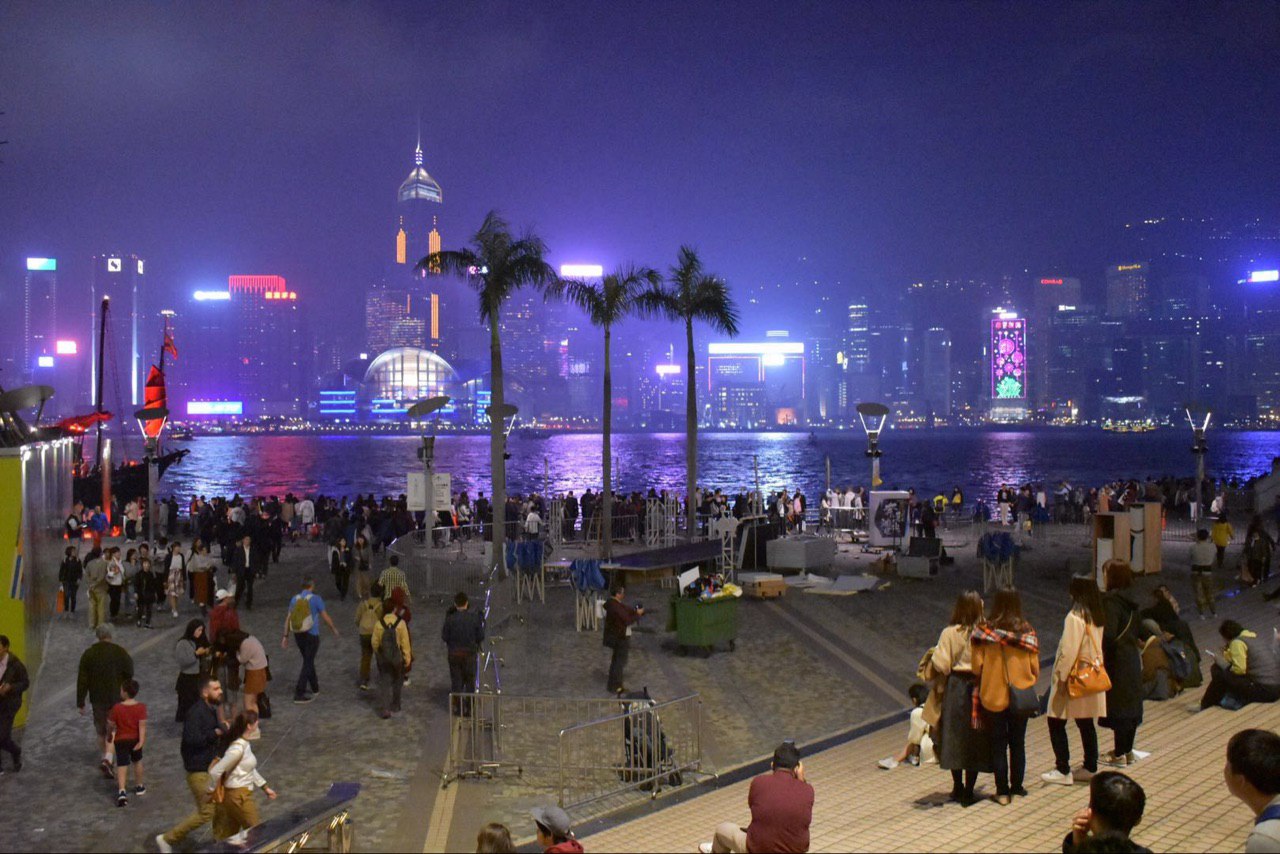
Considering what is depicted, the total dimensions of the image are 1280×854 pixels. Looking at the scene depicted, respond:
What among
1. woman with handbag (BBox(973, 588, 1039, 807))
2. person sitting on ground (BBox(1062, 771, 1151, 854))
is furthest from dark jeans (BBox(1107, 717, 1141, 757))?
person sitting on ground (BBox(1062, 771, 1151, 854))

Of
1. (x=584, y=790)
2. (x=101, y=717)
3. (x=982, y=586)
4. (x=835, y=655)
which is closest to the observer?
(x=584, y=790)

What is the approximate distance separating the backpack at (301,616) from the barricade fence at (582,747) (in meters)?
3.18

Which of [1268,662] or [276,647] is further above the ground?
[1268,662]

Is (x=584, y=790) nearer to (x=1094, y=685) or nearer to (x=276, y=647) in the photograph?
(x=1094, y=685)

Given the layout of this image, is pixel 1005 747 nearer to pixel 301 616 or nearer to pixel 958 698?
pixel 958 698

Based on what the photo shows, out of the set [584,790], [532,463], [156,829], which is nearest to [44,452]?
[156,829]

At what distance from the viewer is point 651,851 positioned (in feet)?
23.8

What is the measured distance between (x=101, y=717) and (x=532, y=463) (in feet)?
435

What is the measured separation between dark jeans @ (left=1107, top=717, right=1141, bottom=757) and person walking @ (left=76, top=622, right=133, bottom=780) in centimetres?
932

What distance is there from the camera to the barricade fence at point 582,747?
31.5 feet

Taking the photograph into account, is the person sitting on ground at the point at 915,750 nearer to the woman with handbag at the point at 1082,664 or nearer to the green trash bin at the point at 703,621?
the woman with handbag at the point at 1082,664

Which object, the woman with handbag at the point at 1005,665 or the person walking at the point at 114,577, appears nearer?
the woman with handbag at the point at 1005,665

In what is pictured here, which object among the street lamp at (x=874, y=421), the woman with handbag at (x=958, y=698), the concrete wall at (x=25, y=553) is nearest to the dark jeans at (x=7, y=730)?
the concrete wall at (x=25, y=553)

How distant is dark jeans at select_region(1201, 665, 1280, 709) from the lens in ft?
32.5
